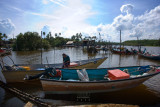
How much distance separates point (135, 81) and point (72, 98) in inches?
167

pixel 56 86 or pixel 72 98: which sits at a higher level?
pixel 56 86

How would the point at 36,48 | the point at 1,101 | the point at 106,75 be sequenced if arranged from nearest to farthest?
1. the point at 1,101
2. the point at 106,75
3. the point at 36,48

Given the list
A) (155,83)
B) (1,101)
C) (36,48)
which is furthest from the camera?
(36,48)

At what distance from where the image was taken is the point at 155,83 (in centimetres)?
750

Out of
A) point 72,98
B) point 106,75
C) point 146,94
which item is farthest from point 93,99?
point 146,94

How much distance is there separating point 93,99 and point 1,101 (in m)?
5.51

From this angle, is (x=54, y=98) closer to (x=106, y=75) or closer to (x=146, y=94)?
(x=106, y=75)

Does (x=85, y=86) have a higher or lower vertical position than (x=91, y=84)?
lower

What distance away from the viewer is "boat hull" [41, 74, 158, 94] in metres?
5.35

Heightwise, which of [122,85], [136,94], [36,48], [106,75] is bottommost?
[136,94]

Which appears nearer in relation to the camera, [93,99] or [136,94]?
[93,99]

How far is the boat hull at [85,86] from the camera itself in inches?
211

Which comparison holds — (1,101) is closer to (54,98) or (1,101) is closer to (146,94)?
(54,98)

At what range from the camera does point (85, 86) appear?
5453 mm
